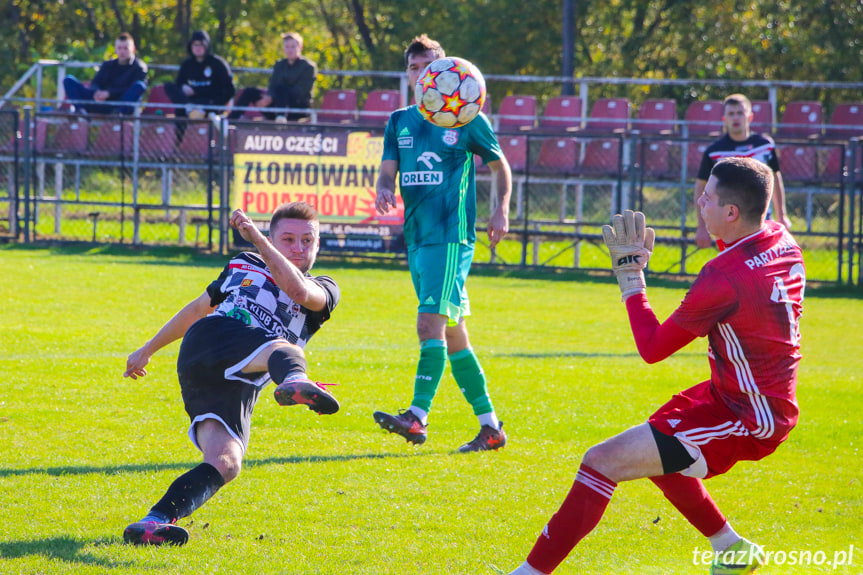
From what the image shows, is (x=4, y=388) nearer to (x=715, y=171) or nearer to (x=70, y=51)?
(x=715, y=171)

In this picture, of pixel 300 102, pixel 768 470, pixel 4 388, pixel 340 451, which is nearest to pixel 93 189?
pixel 300 102

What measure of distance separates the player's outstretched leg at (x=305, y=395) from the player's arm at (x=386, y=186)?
2269 mm

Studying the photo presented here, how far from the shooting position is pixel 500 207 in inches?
233

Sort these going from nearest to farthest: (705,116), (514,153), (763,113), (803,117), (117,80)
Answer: (514,153)
(117,80)
(763,113)
(803,117)
(705,116)

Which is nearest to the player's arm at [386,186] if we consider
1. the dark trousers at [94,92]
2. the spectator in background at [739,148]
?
the spectator in background at [739,148]

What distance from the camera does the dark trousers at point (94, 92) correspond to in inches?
666

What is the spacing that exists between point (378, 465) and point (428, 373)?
2.02 ft

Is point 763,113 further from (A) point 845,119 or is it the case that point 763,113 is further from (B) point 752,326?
(B) point 752,326

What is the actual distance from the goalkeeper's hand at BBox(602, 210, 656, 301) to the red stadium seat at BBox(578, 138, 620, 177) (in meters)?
12.7

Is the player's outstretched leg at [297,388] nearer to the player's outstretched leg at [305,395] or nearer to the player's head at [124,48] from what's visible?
the player's outstretched leg at [305,395]

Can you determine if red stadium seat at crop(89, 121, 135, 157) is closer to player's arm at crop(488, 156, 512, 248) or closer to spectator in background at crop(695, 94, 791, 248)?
spectator in background at crop(695, 94, 791, 248)

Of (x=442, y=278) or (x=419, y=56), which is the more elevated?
(x=419, y=56)

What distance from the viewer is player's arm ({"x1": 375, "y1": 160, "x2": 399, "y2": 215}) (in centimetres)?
586

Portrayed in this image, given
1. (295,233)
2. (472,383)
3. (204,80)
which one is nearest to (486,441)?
(472,383)
